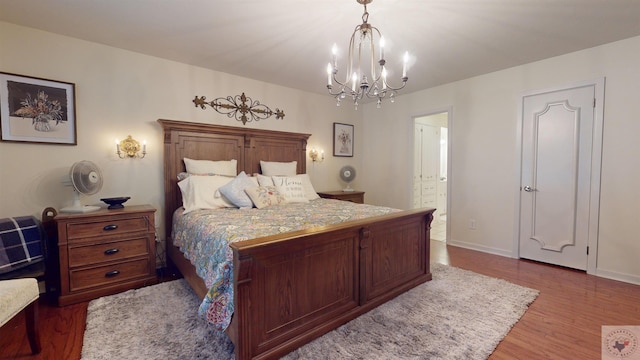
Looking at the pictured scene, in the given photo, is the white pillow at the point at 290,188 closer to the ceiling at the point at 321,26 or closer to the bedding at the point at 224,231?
the bedding at the point at 224,231

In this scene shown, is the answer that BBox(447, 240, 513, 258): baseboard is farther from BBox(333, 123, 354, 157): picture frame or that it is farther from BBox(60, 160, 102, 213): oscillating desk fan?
BBox(60, 160, 102, 213): oscillating desk fan

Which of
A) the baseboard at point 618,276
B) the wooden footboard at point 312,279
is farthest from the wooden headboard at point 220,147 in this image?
the baseboard at point 618,276

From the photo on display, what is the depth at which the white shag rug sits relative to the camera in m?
1.70

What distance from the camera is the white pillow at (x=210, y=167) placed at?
10.3 ft

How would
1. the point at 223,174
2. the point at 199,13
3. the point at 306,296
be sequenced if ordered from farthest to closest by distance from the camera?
the point at 223,174, the point at 199,13, the point at 306,296

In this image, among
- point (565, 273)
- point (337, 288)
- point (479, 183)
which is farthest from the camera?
point (479, 183)

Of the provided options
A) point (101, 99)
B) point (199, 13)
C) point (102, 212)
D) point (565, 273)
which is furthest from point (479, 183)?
point (101, 99)

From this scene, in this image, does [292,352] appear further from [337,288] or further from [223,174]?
[223,174]

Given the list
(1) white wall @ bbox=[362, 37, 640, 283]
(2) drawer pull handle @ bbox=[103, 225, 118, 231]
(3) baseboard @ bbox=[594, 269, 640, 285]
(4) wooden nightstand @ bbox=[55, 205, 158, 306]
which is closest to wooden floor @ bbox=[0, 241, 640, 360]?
(3) baseboard @ bbox=[594, 269, 640, 285]

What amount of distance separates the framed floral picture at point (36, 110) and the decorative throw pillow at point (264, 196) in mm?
1795

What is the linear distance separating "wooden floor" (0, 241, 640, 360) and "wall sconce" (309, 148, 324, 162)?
9.11ft

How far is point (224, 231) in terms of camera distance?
6.03 feet

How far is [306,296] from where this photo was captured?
5.95 feet

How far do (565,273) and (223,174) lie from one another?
4.05 m
